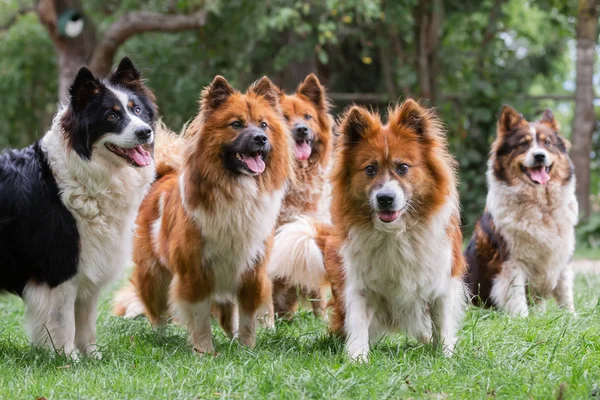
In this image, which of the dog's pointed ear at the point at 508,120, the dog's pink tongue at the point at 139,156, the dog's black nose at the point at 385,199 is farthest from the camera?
the dog's pointed ear at the point at 508,120

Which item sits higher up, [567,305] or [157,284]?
[157,284]

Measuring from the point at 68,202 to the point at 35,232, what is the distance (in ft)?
0.94

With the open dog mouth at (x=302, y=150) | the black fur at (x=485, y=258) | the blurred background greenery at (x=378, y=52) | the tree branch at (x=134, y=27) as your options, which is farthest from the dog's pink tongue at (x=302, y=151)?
the tree branch at (x=134, y=27)

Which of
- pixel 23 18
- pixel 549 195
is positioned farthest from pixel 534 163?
pixel 23 18

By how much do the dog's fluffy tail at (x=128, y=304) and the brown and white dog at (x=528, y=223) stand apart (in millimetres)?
3110

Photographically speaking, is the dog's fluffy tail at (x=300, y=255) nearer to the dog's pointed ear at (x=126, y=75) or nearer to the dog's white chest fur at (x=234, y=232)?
the dog's white chest fur at (x=234, y=232)

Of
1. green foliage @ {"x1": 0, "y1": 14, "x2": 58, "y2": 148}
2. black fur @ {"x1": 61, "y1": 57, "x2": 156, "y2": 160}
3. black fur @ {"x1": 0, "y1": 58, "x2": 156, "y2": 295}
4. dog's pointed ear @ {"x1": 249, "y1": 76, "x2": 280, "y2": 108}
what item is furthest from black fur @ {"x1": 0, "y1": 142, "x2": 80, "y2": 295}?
green foliage @ {"x1": 0, "y1": 14, "x2": 58, "y2": 148}

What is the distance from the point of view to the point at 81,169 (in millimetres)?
4773

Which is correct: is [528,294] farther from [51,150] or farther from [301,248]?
[51,150]

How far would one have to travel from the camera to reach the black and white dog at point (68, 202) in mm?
4738

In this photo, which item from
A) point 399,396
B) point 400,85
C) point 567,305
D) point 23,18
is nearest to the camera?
point 399,396

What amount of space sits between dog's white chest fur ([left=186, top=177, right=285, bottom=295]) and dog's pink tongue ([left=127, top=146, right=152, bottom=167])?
488 mm

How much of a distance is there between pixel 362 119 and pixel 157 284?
2289 mm

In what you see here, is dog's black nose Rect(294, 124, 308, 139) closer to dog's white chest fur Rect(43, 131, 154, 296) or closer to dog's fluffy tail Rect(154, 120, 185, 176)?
dog's fluffy tail Rect(154, 120, 185, 176)
